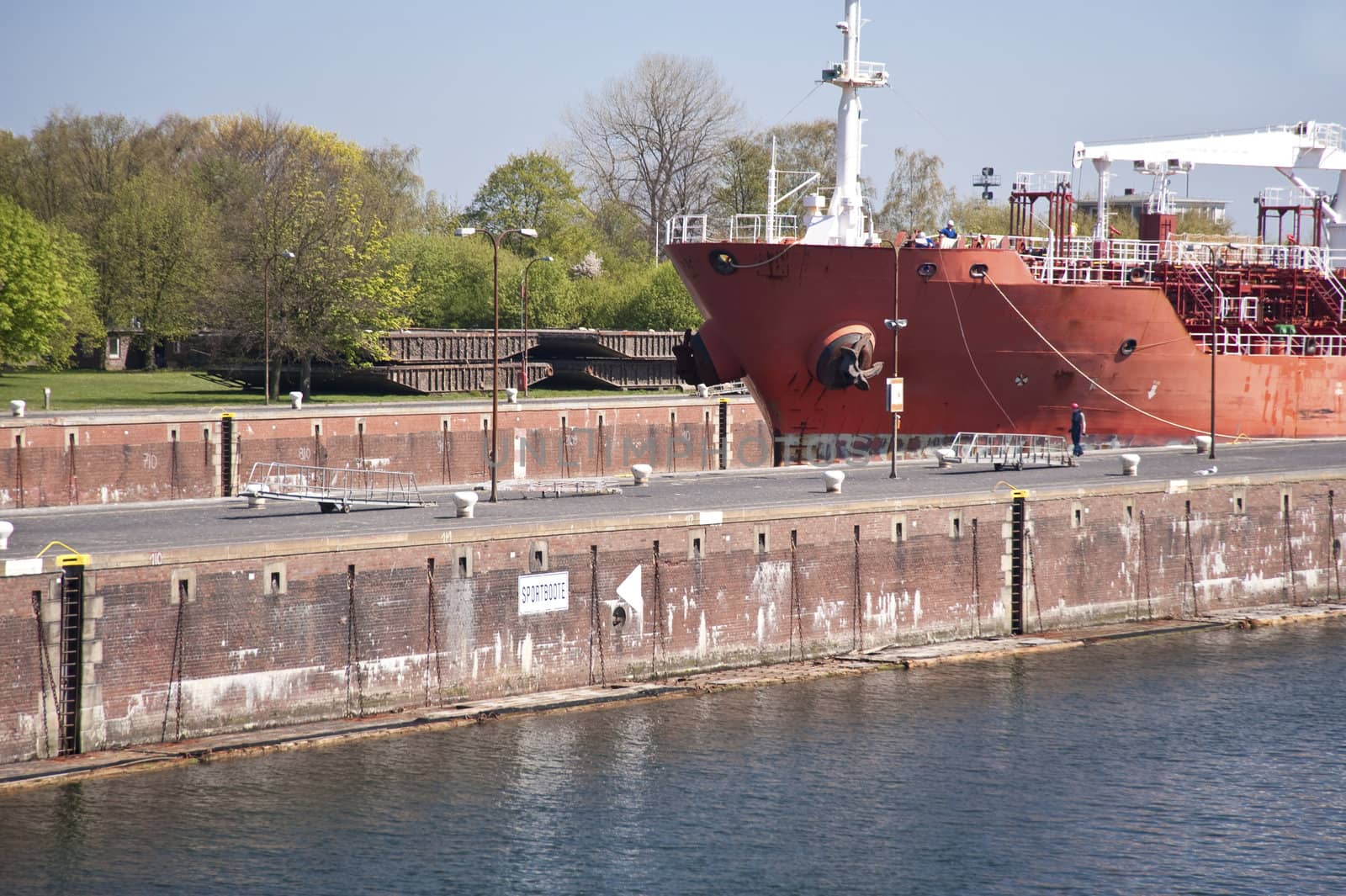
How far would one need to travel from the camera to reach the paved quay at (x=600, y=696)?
22.1m

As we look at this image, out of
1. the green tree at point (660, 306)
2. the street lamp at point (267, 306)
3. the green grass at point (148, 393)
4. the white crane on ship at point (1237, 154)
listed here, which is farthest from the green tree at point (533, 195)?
the white crane on ship at point (1237, 154)

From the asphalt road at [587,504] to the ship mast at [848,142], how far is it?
7333 millimetres

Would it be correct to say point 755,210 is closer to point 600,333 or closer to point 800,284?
point 600,333

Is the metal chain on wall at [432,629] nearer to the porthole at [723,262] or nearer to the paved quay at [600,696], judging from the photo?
the paved quay at [600,696]

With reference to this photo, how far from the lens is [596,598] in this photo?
2755cm

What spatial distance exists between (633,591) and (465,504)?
11.3ft

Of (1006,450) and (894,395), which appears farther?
(1006,450)

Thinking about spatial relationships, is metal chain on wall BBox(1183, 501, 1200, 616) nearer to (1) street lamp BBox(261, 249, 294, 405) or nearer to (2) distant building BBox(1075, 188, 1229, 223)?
(1) street lamp BBox(261, 249, 294, 405)

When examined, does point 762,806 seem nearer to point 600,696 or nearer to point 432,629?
point 600,696

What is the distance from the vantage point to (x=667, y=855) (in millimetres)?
21047

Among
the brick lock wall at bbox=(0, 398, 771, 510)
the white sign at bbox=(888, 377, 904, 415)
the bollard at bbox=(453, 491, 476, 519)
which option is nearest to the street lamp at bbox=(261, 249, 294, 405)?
the brick lock wall at bbox=(0, 398, 771, 510)

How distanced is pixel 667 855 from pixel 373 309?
4488 cm

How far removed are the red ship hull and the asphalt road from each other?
202 centimetres

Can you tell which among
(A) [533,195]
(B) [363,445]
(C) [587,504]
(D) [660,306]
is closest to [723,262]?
(B) [363,445]
